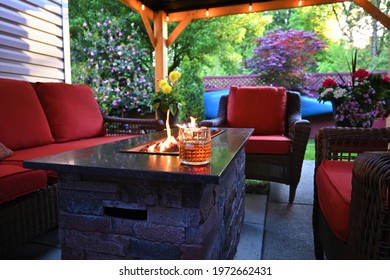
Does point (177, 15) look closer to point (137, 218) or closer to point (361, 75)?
point (361, 75)

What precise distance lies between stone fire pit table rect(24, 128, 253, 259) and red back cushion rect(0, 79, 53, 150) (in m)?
1.10

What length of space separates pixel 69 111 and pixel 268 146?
1.66 metres

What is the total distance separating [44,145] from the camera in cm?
216

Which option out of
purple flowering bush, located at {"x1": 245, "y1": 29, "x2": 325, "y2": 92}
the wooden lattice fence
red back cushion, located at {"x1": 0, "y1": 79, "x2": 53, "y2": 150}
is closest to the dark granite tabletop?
red back cushion, located at {"x1": 0, "y1": 79, "x2": 53, "y2": 150}

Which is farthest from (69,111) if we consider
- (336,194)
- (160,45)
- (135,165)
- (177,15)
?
(177,15)

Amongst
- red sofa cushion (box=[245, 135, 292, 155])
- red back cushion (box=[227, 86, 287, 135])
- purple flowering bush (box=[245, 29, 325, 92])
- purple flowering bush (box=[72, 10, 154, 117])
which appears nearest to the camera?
red sofa cushion (box=[245, 135, 292, 155])

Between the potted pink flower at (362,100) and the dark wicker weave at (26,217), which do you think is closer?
the dark wicker weave at (26,217)

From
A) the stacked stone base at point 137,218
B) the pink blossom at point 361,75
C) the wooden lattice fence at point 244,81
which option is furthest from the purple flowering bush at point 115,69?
the stacked stone base at point 137,218

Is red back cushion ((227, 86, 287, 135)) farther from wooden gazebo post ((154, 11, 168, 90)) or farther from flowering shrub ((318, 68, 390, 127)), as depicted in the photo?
wooden gazebo post ((154, 11, 168, 90))

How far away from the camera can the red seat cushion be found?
0.93 meters

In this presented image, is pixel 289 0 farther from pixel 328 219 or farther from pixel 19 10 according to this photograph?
pixel 328 219

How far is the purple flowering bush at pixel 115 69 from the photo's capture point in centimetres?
595

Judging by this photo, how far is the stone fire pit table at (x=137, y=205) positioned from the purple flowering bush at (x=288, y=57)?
621 centimetres

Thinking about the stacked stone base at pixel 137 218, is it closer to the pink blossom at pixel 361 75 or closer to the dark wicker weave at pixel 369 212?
the dark wicker weave at pixel 369 212
